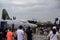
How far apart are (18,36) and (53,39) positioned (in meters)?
2.62

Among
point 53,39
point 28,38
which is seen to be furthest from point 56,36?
point 28,38

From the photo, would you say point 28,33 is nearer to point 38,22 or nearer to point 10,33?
point 10,33

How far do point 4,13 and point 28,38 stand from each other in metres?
44.1

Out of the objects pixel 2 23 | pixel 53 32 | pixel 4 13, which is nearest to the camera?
pixel 53 32

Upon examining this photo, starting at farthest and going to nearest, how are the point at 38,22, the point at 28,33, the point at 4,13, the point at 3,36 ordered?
the point at 38,22 → the point at 4,13 → the point at 3,36 → the point at 28,33

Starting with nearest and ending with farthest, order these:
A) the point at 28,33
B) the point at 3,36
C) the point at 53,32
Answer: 1. the point at 53,32
2. the point at 28,33
3. the point at 3,36

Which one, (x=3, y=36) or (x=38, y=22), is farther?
(x=38, y=22)

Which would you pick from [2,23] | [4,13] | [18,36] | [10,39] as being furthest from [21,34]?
[4,13]

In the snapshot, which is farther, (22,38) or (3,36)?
(3,36)

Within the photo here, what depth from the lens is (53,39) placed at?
13539 mm

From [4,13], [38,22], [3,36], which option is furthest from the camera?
[38,22]

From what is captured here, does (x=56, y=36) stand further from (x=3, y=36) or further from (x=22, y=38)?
(x=3, y=36)

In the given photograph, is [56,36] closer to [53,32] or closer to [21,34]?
[53,32]

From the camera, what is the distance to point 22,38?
15.4 m
